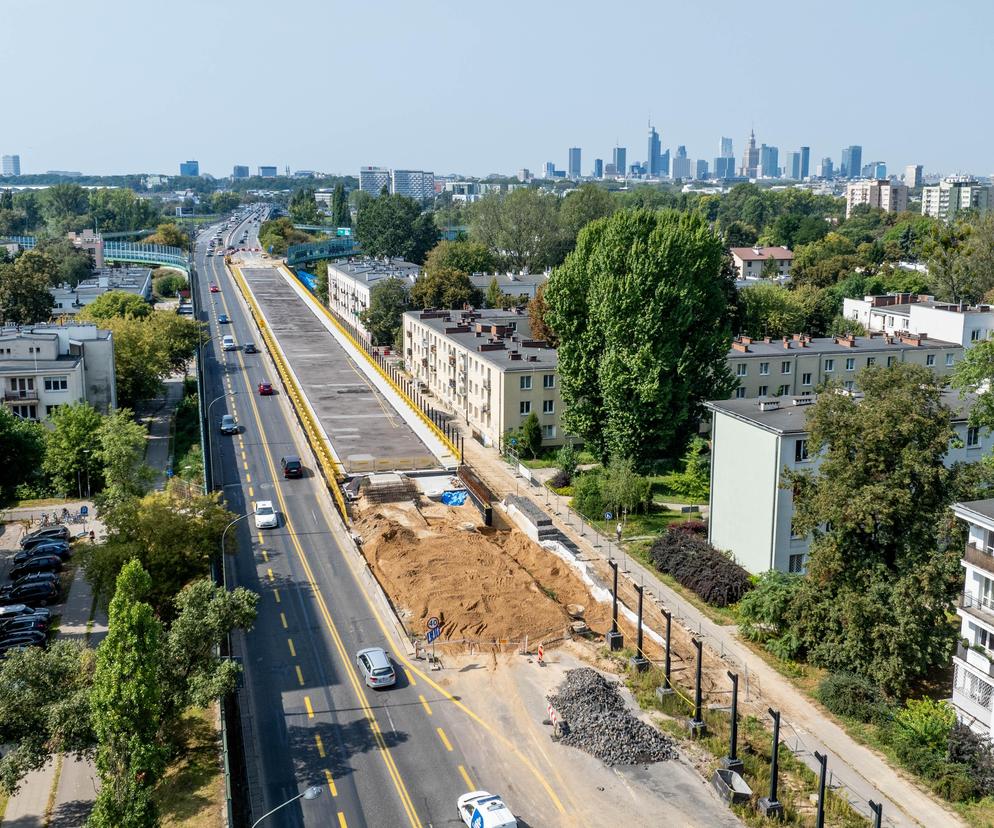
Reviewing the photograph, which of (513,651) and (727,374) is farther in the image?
(727,374)

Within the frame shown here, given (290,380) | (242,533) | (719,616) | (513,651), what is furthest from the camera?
(290,380)

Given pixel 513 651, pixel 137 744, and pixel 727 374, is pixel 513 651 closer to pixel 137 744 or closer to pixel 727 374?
pixel 137 744

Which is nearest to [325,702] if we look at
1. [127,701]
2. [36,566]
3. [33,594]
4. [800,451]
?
[127,701]

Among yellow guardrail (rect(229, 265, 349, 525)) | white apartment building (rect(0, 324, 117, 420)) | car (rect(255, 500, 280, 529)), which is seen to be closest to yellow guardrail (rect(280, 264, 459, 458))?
yellow guardrail (rect(229, 265, 349, 525))

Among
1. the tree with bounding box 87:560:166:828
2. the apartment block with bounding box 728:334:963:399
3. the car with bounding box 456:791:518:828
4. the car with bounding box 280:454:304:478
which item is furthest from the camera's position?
the apartment block with bounding box 728:334:963:399

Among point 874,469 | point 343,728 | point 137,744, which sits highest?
point 874,469

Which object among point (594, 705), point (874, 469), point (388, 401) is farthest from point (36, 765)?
point (388, 401)

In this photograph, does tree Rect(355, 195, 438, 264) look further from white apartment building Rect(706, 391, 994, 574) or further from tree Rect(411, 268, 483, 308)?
white apartment building Rect(706, 391, 994, 574)
